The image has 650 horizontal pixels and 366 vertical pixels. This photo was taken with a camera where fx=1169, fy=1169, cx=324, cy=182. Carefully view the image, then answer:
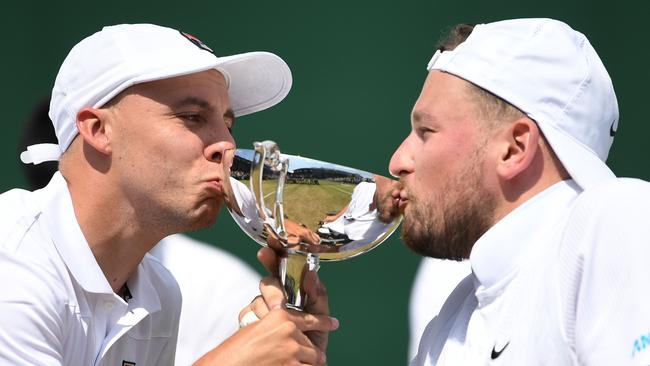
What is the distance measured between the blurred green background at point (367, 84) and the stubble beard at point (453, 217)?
2396 mm

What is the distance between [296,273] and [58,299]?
64cm

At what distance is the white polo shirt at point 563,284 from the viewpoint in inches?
92.1

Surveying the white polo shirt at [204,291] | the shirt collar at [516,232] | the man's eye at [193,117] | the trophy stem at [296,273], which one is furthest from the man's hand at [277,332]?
the white polo shirt at [204,291]

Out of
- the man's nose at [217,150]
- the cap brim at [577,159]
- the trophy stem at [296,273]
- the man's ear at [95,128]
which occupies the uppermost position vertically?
the cap brim at [577,159]

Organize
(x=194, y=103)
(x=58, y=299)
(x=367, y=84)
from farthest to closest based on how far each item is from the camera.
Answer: (x=367, y=84) → (x=194, y=103) → (x=58, y=299)

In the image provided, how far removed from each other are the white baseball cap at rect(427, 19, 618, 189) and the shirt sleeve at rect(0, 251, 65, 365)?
4.02 feet

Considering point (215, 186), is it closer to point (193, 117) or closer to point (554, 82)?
point (193, 117)

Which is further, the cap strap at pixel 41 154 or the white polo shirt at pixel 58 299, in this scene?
the cap strap at pixel 41 154

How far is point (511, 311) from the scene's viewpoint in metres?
2.68

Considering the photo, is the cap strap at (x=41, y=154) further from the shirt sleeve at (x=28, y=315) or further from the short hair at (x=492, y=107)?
the short hair at (x=492, y=107)

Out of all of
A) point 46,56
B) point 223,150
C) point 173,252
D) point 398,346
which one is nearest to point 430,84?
point 223,150

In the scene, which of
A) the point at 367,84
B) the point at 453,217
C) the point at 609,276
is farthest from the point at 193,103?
the point at 367,84

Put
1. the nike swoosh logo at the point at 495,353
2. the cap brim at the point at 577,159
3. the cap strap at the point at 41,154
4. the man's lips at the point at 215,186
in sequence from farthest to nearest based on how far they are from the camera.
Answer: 1. the cap strap at the point at 41,154
2. the man's lips at the point at 215,186
3. the cap brim at the point at 577,159
4. the nike swoosh logo at the point at 495,353

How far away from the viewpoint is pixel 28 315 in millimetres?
3020
